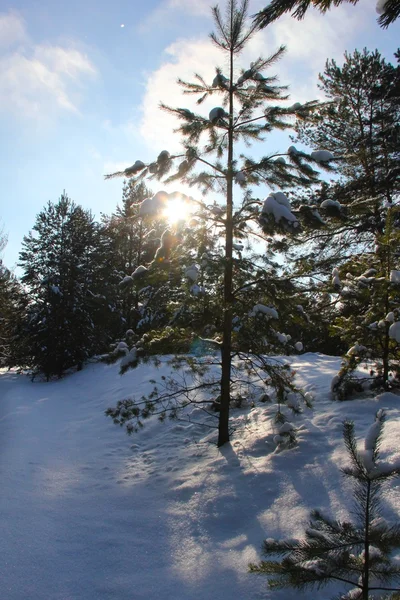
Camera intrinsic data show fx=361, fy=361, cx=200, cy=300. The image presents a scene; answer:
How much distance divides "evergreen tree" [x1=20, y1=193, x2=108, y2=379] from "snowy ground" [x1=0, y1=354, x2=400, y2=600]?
10.3m

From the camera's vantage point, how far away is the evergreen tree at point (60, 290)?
18.4 meters

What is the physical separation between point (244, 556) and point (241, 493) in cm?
115

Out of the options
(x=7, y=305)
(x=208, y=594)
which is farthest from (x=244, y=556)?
(x=7, y=305)

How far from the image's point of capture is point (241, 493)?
15.7 ft

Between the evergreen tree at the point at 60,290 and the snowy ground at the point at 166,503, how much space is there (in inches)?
404

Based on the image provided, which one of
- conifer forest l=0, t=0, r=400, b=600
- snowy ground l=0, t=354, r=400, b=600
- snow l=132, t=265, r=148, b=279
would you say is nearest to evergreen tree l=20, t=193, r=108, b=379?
conifer forest l=0, t=0, r=400, b=600

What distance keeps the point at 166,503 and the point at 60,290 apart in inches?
622

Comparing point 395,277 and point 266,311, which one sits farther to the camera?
point 395,277

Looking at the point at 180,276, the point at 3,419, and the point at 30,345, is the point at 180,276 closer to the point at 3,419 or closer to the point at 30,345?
the point at 3,419

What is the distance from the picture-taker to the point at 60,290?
18.8 meters

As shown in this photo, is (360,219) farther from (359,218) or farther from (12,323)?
(12,323)

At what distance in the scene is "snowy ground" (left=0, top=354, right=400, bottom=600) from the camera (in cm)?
348

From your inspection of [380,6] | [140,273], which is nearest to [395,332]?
[140,273]

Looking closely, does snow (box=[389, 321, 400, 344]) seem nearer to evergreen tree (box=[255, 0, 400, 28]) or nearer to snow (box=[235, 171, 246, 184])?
snow (box=[235, 171, 246, 184])
